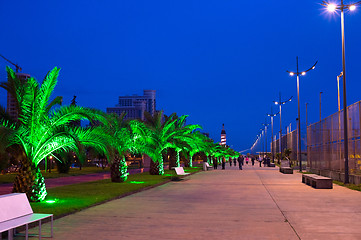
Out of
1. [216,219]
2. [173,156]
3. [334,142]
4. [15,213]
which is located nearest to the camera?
[15,213]

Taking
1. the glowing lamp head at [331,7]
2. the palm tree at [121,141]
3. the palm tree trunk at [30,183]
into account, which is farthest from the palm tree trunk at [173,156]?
the palm tree trunk at [30,183]

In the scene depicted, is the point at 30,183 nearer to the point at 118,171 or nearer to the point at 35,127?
the point at 35,127

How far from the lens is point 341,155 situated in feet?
91.8

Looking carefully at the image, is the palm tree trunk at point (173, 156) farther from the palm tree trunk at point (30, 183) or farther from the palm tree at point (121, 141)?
the palm tree trunk at point (30, 183)

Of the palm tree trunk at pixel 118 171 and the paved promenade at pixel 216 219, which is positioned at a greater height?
the palm tree trunk at pixel 118 171

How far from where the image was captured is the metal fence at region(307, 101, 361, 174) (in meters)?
24.5

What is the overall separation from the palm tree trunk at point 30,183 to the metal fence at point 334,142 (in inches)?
664

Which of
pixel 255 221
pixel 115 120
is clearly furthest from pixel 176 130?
pixel 255 221

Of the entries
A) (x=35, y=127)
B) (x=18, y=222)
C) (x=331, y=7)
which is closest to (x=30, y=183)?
(x=35, y=127)

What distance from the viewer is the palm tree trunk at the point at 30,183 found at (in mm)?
14148

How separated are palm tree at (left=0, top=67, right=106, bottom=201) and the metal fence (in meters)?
15.9

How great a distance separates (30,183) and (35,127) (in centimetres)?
179

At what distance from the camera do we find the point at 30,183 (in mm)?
14195

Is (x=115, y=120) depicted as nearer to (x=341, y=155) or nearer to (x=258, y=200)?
(x=258, y=200)
